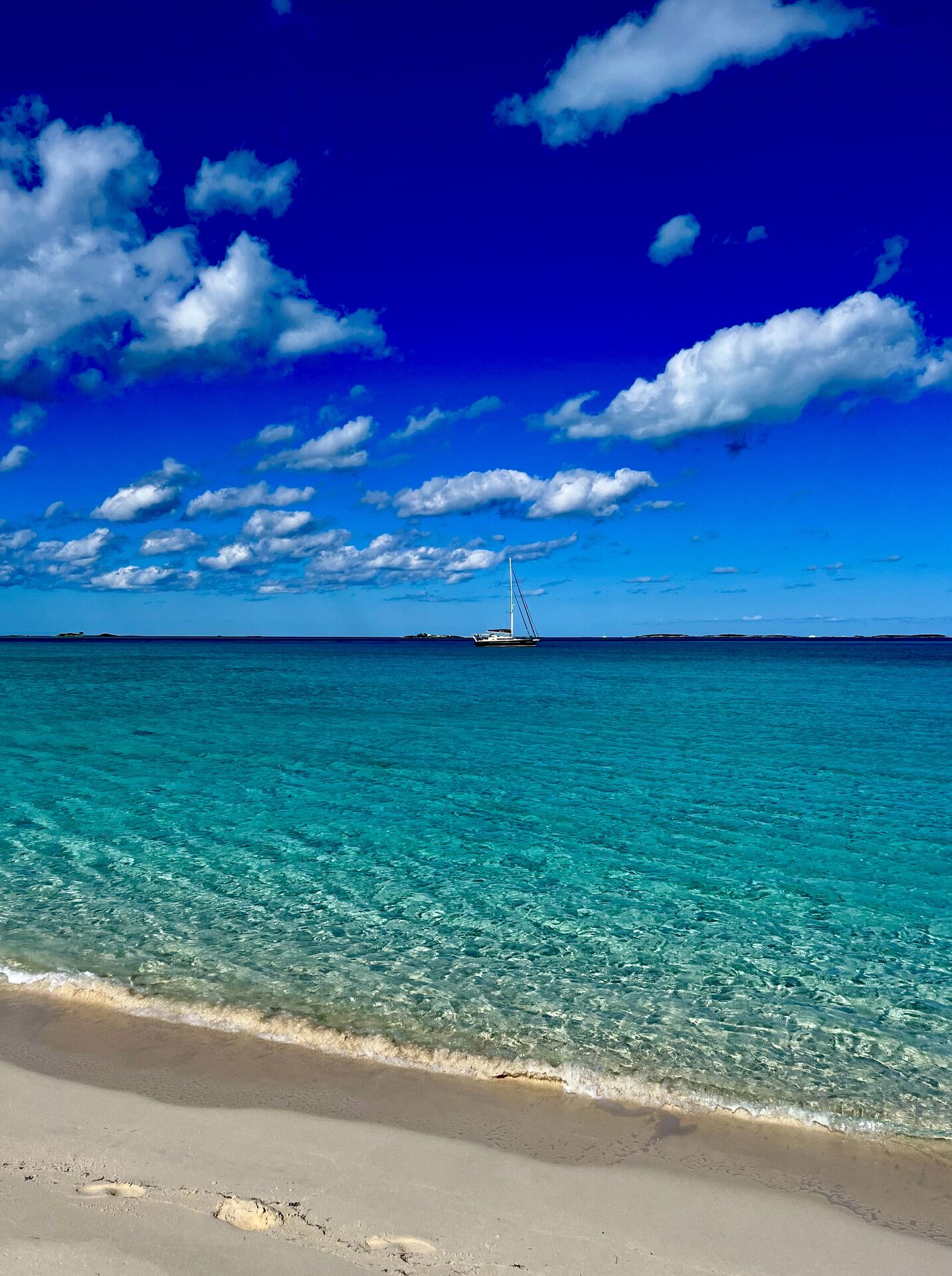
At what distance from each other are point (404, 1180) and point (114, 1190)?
2034 mm

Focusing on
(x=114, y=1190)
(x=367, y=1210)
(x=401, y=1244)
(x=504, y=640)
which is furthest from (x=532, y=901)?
(x=504, y=640)

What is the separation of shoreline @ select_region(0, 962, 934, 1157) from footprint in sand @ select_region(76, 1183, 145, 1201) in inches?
99.3

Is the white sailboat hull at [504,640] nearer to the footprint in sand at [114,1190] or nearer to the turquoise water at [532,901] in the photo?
the turquoise water at [532,901]

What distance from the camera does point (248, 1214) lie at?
16.9 ft

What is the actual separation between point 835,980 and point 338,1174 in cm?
695

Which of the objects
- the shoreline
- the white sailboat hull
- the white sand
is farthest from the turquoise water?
the white sailboat hull

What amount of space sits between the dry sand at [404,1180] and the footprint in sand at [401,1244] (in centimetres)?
1

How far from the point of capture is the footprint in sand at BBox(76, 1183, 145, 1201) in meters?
5.29

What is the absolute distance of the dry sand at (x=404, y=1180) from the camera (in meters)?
4.85

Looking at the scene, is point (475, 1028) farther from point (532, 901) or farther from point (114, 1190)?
point (532, 901)

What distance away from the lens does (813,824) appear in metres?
18.0

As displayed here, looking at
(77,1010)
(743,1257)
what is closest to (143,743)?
(77,1010)

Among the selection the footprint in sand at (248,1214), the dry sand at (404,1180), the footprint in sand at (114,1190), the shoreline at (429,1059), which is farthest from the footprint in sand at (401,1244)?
the shoreline at (429,1059)

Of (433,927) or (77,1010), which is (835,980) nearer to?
(433,927)
